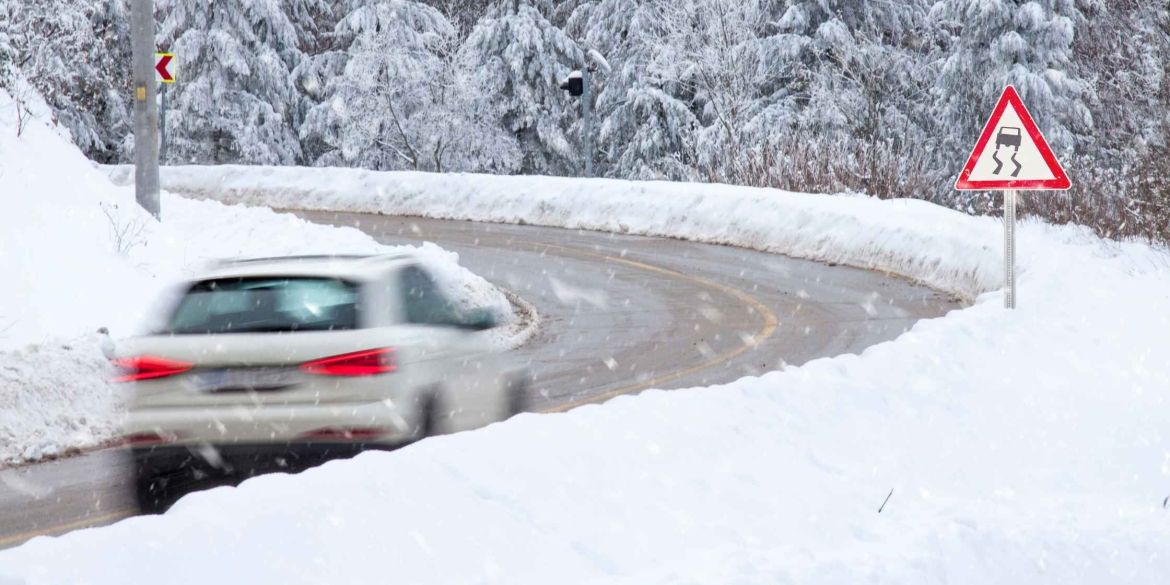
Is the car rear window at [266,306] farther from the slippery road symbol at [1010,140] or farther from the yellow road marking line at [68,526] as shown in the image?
the slippery road symbol at [1010,140]

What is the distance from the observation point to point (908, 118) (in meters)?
43.7

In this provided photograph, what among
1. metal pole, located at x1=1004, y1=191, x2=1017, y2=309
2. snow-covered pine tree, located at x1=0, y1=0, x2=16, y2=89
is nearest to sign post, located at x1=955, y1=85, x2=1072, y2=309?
metal pole, located at x1=1004, y1=191, x2=1017, y2=309

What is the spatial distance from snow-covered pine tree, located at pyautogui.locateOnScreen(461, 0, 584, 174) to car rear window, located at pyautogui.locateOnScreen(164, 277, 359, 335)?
39.7 meters

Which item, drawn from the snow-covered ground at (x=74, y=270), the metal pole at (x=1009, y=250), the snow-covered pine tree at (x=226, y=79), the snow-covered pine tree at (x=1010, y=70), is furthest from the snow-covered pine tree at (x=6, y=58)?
the snow-covered pine tree at (x=226, y=79)

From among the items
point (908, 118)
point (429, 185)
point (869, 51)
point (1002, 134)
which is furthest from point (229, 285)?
point (908, 118)

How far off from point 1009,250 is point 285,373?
8156 millimetres

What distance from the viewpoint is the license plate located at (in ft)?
24.0

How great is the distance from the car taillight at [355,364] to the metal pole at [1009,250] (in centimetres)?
746

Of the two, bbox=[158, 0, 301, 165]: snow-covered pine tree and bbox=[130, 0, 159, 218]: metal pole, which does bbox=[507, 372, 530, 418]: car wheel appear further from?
bbox=[158, 0, 301, 165]: snow-covered pine tree

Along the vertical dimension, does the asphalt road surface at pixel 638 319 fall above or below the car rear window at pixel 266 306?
below

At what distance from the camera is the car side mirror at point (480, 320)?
836cm

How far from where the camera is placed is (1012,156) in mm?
12148

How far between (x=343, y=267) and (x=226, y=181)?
1145 inches

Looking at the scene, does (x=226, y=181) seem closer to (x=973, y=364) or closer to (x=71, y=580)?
(x=973, y=364)
